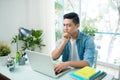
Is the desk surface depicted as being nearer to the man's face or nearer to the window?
the man's face

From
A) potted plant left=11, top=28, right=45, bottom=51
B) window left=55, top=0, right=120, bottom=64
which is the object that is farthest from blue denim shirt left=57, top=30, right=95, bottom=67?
window left=55, top=0, right=120, bottom=64

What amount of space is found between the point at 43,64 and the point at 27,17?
2.78 meters

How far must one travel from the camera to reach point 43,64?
1234 mm

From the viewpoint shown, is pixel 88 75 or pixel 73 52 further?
pixel 73 52

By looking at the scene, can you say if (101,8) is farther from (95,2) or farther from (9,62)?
(9,62)

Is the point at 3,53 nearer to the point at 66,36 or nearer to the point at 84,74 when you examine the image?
the point at 66,36

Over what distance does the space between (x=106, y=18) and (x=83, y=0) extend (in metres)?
0.73

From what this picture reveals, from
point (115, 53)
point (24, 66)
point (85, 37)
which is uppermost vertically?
point (85, 37)

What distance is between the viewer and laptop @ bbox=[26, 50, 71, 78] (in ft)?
3.86

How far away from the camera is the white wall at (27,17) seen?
3445 millimetres

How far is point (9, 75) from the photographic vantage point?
1.27 metres

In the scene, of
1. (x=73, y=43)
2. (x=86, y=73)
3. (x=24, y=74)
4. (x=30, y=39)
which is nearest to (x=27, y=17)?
(x=30, y=39)

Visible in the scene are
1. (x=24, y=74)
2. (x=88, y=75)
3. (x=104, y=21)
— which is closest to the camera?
(x=88, y=75)

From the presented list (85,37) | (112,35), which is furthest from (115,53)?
(85,37)
